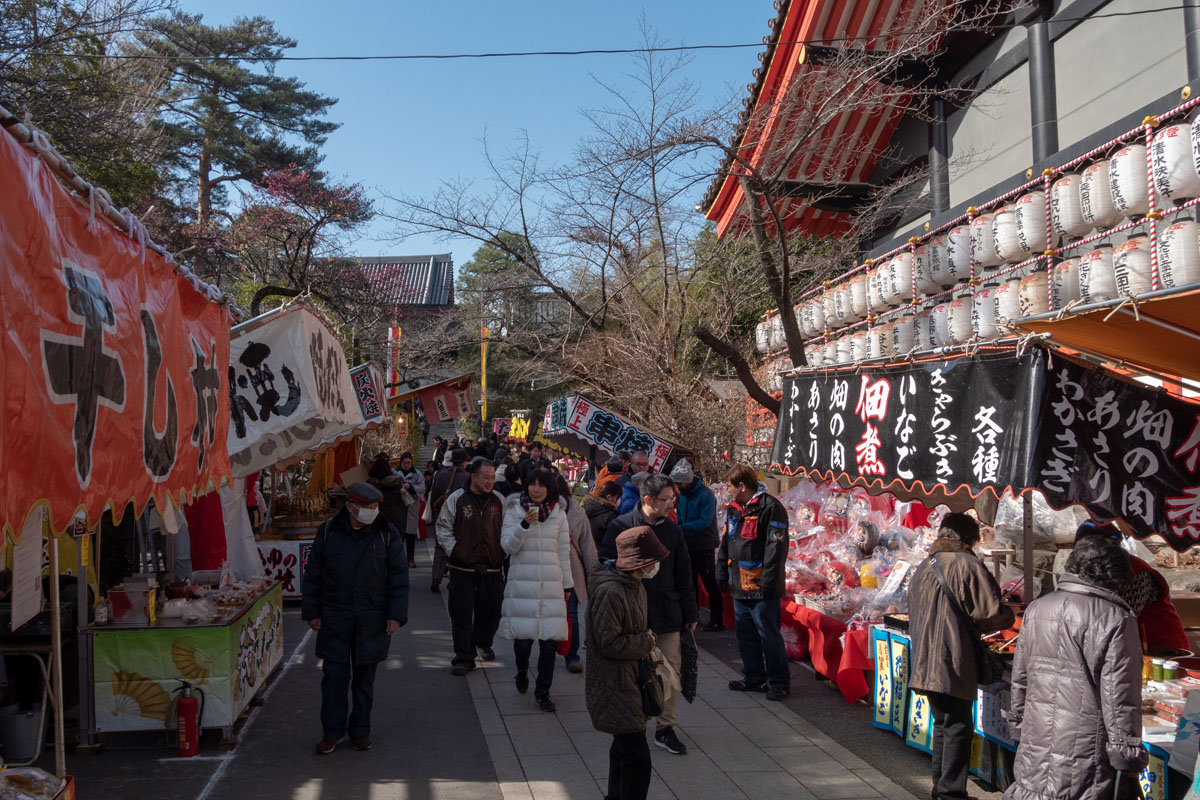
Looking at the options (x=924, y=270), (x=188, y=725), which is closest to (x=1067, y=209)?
(x=924, y=270)

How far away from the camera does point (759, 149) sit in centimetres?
1403

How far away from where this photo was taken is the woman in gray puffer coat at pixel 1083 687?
378 centimetres

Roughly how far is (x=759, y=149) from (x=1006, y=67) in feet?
12.0

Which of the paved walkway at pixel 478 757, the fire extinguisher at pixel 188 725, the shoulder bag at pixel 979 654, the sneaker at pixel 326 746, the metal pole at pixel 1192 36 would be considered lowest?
the paved walkway at pixel 478 757

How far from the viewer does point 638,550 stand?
4656 mm

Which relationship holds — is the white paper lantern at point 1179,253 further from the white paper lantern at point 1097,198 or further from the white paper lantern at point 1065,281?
the white paper lantern at point 1065,281

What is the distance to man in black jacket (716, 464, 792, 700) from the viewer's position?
7.22m

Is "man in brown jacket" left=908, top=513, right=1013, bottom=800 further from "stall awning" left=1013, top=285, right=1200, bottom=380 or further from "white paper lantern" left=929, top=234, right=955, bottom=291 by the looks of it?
"white paper lantern" left=929, top=234, right=955, bottom=291

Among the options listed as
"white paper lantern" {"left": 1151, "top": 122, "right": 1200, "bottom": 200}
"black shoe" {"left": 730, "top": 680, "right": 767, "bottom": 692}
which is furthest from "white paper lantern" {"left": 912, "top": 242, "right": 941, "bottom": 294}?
"black shoe" {"left": 730, "top": 680, "right": 767, "bottom": 692}

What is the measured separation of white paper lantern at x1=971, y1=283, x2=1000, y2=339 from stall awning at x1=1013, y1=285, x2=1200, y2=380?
226 inches

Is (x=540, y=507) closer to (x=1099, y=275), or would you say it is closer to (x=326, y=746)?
(x=326, y=746)

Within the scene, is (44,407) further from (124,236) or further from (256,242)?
(256,242)

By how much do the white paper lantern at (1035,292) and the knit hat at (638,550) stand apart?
22.1ft

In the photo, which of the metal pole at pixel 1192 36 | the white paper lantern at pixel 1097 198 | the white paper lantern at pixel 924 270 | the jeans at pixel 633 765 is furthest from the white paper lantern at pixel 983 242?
the jeans at pixel 633 765
